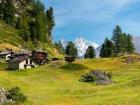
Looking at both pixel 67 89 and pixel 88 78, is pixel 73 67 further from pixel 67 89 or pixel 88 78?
pixel 67 89

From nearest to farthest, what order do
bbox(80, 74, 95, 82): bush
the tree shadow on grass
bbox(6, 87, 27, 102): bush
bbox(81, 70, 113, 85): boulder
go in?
1. bbox(6, 87, 27, 102): bush
2. bbox(81, 70, 113, 85): boulder
3. bbox(80, 74, 95, 82): bush
4. the tree shadow on grass

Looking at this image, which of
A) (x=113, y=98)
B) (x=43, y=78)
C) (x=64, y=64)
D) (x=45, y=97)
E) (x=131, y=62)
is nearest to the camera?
(x=113, y=98)

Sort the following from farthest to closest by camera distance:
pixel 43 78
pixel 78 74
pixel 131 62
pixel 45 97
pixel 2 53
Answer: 1. pixel 2 53
2. pixel 131 62
3. pixel 78 74
4. pixel 43 78
5. pixel 45 97

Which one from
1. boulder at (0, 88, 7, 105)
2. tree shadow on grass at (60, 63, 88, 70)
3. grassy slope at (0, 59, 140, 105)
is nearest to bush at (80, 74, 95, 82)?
grassy slope at (0, 59, 140, 105)

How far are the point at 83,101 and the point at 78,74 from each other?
171 ft

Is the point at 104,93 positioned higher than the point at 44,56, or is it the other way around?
the point at 44,56

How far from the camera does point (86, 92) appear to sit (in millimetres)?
84438

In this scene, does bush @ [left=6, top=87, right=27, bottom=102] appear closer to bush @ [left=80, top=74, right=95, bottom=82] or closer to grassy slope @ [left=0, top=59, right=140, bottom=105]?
grassy slope @ [left=0, top=59, right=140, bottom=105]

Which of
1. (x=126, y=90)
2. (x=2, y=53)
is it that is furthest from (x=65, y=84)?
(x=2, y=53)

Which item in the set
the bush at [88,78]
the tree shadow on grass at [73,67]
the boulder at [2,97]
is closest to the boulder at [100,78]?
the bush at [88,78]

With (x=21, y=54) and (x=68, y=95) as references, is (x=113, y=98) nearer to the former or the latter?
(x=68, y=95)

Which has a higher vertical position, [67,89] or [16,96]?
[67,89]

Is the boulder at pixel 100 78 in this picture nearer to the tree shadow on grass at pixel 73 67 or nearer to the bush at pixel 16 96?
the tree shadow on grass at pixel 73 67

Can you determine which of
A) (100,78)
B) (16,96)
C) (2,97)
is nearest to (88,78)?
(100,78)
